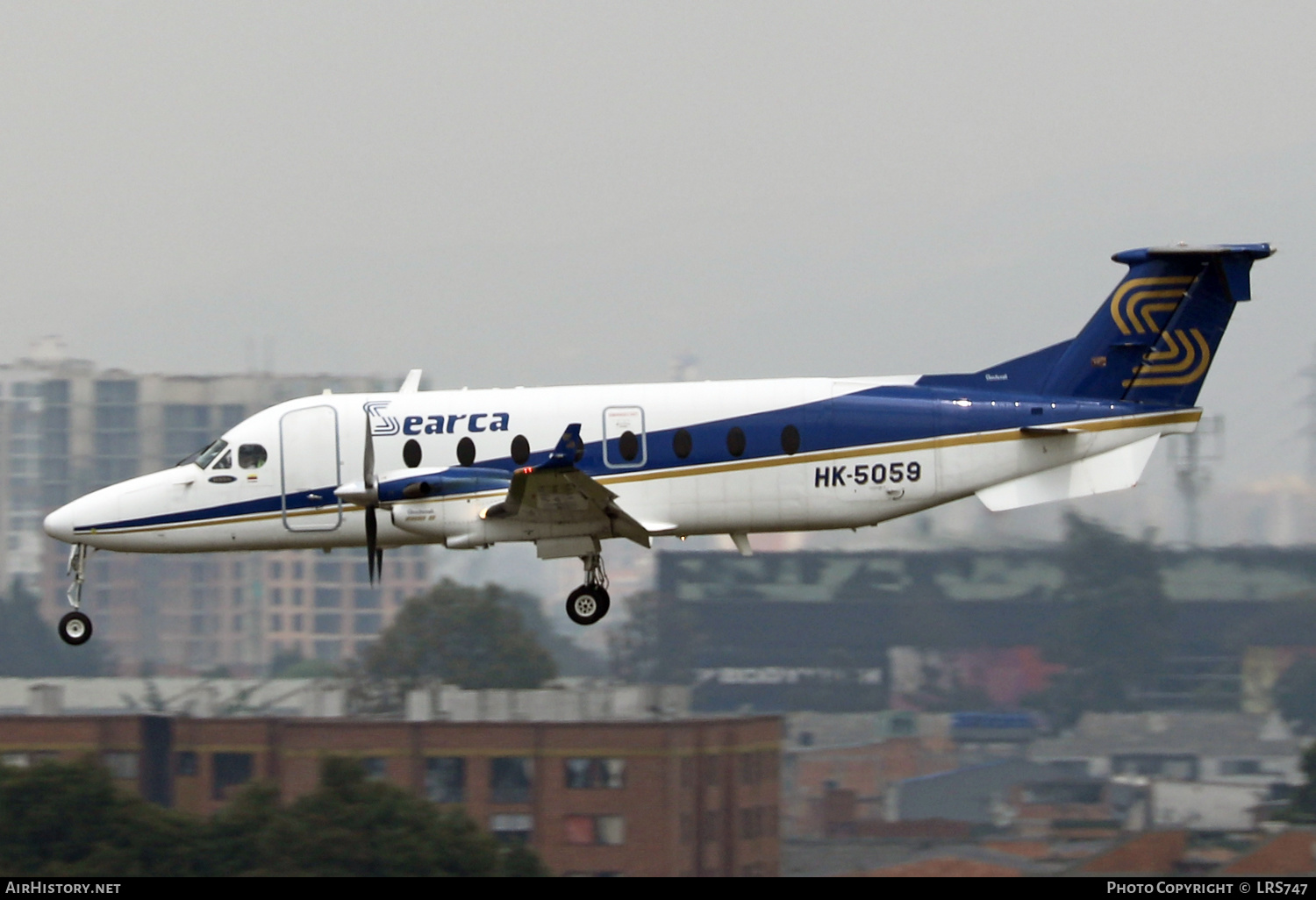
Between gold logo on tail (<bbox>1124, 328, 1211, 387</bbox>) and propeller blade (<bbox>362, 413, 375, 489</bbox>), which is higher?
gold logo on tail (<bbox>1124, 328, 1211, 387</bbox>)

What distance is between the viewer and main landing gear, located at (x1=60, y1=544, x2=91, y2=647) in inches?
1113

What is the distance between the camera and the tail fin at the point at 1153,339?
2817 centimetres

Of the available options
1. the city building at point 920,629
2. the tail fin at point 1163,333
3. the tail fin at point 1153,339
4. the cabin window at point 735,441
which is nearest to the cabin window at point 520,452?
the cabin window at point 735,441

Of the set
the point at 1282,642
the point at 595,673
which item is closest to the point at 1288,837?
the point at 1282,642

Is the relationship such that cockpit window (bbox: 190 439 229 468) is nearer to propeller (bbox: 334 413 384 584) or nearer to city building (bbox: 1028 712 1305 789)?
propeller (bbox: 334 413 384 584)

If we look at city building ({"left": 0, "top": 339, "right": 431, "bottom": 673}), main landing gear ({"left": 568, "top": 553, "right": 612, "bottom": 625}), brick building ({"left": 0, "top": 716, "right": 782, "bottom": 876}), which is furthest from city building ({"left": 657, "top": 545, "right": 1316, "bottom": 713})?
main landing gear ({"left": 568, "top": 553, "right": 612, "bottom": 625})

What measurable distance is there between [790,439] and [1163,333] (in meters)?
6.38

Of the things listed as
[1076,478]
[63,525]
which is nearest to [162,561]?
[63,525]

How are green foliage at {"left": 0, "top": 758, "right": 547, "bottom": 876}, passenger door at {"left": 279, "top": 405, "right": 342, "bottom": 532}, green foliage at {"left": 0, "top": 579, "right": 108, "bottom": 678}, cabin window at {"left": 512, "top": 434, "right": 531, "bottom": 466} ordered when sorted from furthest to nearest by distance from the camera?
green foliage at {"left": 0, "top": 579, "right": 108, "bottom": 678}, green foliage at {"left": 0, "top": 758, "right": 547, "bottom": 876}, passenger door at {"left": 279, "top": 405, "right": 342, "bottom": 532}, cabin window at {"left": 512, "top": 434, "right": 531, "bottom": 466}

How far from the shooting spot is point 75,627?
93.7 ft

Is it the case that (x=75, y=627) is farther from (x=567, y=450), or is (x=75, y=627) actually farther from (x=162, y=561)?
(x=162, y=561)

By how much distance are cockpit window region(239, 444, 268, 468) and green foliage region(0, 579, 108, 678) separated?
272ft

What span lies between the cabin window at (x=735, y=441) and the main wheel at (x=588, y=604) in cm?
299

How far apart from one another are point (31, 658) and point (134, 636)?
7.41 metres
